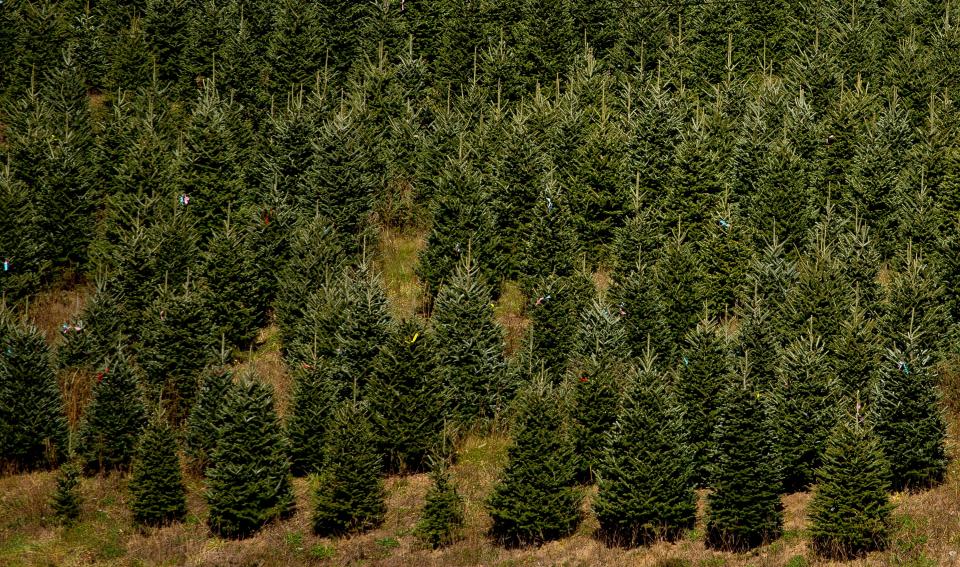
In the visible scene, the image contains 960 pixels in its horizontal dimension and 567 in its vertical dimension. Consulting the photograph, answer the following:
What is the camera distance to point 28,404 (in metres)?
34.6

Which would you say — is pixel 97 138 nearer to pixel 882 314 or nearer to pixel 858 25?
pixel 882 314

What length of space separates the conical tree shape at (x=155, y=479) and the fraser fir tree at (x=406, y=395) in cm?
587

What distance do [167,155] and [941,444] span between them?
102 feet

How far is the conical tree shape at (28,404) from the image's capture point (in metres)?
34.6

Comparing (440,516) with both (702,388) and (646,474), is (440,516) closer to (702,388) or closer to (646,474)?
(646,474)

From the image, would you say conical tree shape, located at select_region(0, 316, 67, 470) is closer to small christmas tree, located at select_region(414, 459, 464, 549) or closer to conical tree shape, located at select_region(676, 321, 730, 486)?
small christmas tree, located at select_region(414, 459, 464, 549)

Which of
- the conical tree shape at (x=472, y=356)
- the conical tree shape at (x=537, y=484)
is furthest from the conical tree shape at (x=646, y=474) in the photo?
the conical tree shape at (x=472, y=356)

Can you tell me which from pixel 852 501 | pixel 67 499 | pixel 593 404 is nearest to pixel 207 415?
pixel 67 499

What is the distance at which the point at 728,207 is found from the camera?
40.1m

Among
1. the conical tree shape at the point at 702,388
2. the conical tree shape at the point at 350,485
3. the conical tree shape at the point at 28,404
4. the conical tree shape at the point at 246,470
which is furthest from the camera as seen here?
the conical tree shape at the point at 28,404

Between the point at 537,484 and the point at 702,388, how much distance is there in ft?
17.3

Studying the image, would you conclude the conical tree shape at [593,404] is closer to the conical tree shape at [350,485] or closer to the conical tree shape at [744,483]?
the conical tree shape at [744,483]

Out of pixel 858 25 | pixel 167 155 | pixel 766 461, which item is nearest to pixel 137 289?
pixel 167 155

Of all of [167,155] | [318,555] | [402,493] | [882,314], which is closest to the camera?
[318,555]
